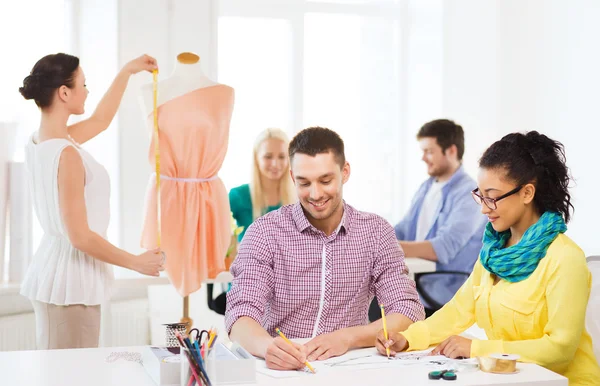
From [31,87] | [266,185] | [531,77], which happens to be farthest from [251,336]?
[531,77]

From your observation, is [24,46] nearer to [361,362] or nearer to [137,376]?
[137,376]

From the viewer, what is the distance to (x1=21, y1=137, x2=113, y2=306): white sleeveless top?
2.90 meters

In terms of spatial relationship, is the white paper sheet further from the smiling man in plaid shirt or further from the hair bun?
the hair bun

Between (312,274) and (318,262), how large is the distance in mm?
43

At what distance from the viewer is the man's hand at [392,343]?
2.14 meters

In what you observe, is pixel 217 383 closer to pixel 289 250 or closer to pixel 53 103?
pixel 289 250

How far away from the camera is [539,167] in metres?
2.17

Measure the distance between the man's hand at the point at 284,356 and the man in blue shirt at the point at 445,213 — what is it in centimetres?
248

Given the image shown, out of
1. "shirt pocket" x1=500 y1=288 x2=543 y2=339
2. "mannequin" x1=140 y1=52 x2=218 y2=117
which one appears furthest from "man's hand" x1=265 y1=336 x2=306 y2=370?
"mannequin" x1=140 y1=52 x2=218 y2=117

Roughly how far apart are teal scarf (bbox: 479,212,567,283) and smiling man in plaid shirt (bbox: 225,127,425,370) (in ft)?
1.16

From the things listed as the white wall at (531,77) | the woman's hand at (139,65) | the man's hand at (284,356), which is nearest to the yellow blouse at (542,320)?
the man's hand at (284,356)

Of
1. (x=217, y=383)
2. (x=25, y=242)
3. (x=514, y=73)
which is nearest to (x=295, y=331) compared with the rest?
(x=217, y=383)

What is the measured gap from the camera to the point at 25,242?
4094mm

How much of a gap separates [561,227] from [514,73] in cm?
361
